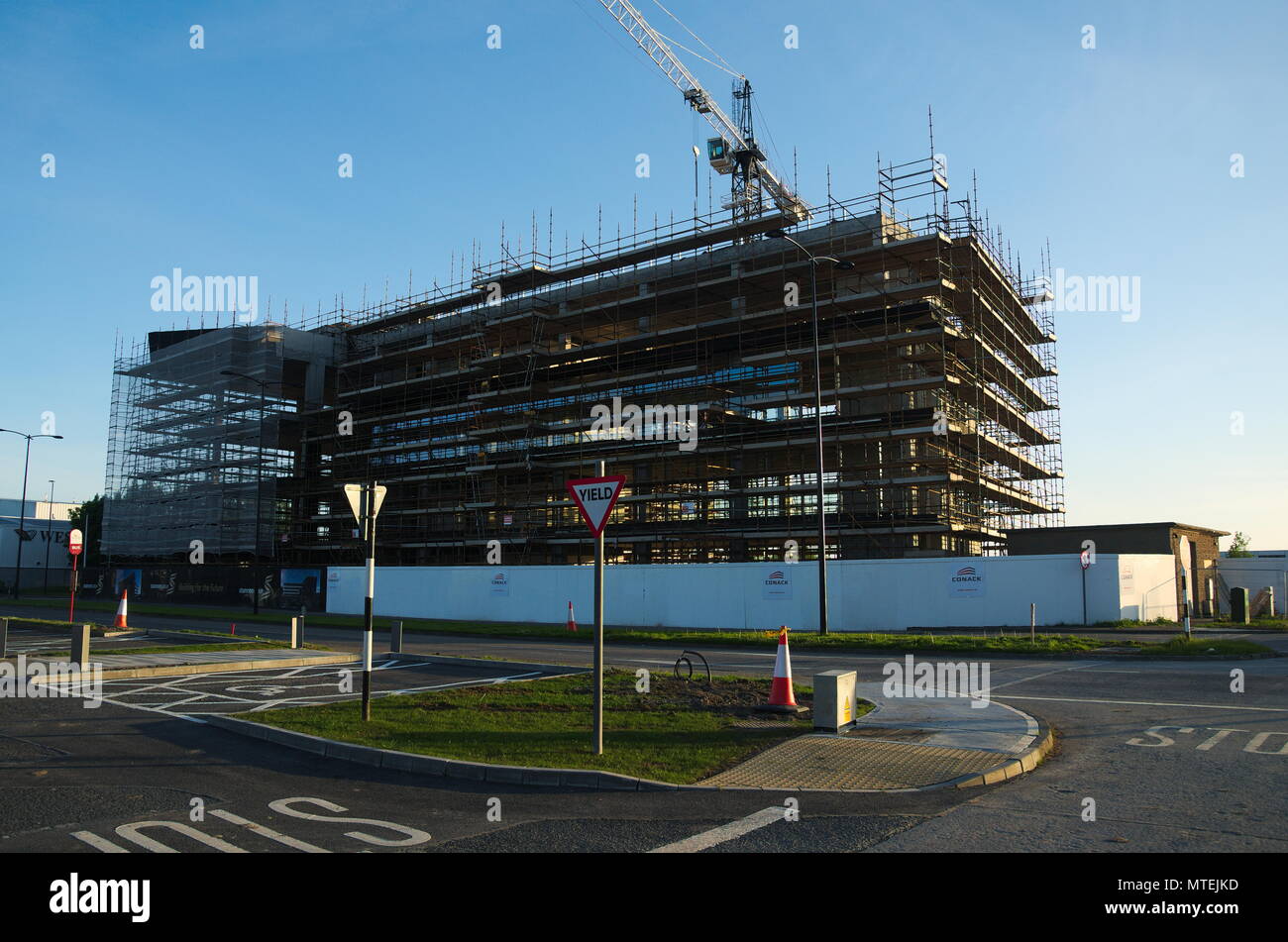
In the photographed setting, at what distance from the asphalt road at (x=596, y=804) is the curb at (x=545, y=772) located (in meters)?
0.14

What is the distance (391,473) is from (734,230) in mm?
25493

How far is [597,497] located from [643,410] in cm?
3430

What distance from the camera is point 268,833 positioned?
608 centimetres

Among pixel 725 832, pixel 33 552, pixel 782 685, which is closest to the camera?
pixel 725 832

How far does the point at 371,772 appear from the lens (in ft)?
26.6

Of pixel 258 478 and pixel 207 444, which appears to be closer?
pixel 258 478

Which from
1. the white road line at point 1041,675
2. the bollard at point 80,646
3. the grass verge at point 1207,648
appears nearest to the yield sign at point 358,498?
the bollard at point 80,646

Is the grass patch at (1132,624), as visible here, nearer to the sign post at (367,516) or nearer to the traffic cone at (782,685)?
the traffic cone at (782,685)

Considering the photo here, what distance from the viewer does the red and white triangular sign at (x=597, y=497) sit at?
332 inches

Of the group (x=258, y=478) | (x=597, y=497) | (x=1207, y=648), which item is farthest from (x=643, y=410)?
(x=597, y=497)

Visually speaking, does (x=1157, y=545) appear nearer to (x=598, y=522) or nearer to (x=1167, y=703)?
(x=1167, y=703)

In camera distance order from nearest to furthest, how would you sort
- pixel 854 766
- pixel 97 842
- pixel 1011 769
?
pixel 97 842
pixel 1011 769
pixel 854 766
